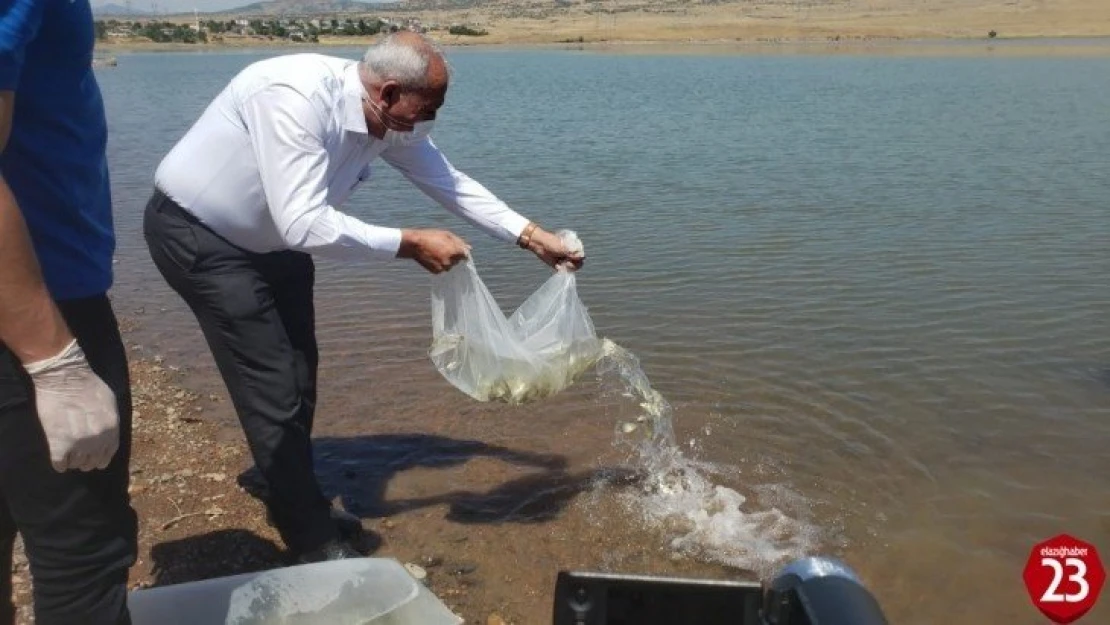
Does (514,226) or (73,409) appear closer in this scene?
(73,409)

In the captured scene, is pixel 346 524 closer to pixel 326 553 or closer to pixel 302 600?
pixel 326 553

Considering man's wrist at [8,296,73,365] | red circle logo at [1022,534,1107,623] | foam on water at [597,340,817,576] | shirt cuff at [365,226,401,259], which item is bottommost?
foam on water at [597,340,817,576]

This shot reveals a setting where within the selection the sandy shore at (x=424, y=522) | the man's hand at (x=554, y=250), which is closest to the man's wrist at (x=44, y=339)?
the sandy shore at (x=424, y=522)

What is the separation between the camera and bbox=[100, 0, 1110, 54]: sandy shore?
54.2 meters

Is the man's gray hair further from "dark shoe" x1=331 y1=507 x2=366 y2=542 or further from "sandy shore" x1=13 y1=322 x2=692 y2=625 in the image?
"sandy shore" x1=13 y1=322 x2=692 y2=625

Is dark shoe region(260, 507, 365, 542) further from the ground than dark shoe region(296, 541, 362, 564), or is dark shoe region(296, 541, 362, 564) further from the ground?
dark shoe region(296, 541, 362, 564)

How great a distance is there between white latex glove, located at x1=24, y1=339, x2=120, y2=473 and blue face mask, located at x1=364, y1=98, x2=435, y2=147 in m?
1.55

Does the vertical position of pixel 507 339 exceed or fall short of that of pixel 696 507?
it exceeds it

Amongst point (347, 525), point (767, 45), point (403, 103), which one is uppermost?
point (403, 103)

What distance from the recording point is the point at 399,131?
361 centimetres

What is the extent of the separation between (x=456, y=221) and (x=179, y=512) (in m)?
6.81

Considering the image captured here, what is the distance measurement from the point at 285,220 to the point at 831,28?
6961cm

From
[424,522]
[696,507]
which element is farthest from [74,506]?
[696,507]

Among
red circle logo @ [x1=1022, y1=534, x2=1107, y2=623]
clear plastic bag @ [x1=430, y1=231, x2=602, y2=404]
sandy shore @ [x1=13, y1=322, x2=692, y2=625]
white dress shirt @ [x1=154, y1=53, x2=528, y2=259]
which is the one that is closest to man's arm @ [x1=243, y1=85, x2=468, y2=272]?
white dress shirt @ [x1=154, y1=53, x2=528, y2=259]
